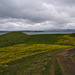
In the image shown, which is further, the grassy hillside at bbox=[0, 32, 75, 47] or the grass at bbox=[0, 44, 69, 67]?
the grassy hillside at bbox=[0, 32, 75, 47]

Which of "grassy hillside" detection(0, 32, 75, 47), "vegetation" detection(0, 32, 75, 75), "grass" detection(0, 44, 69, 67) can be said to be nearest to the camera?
"vegetation" detection(0, 32, 75, 75)

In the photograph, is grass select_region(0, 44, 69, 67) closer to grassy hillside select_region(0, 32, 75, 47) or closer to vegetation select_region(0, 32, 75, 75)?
vegetation select_region(0, 32, 75, 75)

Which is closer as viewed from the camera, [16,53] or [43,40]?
[16,53]

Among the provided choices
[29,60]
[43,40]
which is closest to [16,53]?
[29,60]

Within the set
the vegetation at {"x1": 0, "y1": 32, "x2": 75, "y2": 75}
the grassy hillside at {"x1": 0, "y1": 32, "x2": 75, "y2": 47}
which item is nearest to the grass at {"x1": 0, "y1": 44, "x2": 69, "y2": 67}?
the vegetation at {"x1": 0, "y1": 32, "x2": 75, "y2": 75}

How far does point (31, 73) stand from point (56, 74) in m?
3.98

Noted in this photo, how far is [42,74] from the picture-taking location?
12.8 metres

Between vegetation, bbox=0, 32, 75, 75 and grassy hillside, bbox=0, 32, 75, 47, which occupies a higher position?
grassy hillside, bbox=0, 32, 75, 47

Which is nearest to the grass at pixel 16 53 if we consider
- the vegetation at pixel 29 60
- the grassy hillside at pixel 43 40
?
the vegetation at pixel 29 60

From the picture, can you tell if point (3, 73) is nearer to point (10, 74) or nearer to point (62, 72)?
point (10, 74)

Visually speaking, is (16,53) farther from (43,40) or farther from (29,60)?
(43,40)

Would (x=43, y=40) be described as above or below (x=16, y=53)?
above

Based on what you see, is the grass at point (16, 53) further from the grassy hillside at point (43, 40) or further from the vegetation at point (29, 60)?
the grassy hillside at point (43, 40)

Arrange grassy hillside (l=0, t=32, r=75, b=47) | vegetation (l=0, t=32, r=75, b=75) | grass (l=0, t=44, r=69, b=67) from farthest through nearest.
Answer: grassy hillside (l=0, t=32, r=75, b=47)
grass (l=0, t=44, r=69, b=67)
vegetation (l=0, t=32, r=75, b=75)
